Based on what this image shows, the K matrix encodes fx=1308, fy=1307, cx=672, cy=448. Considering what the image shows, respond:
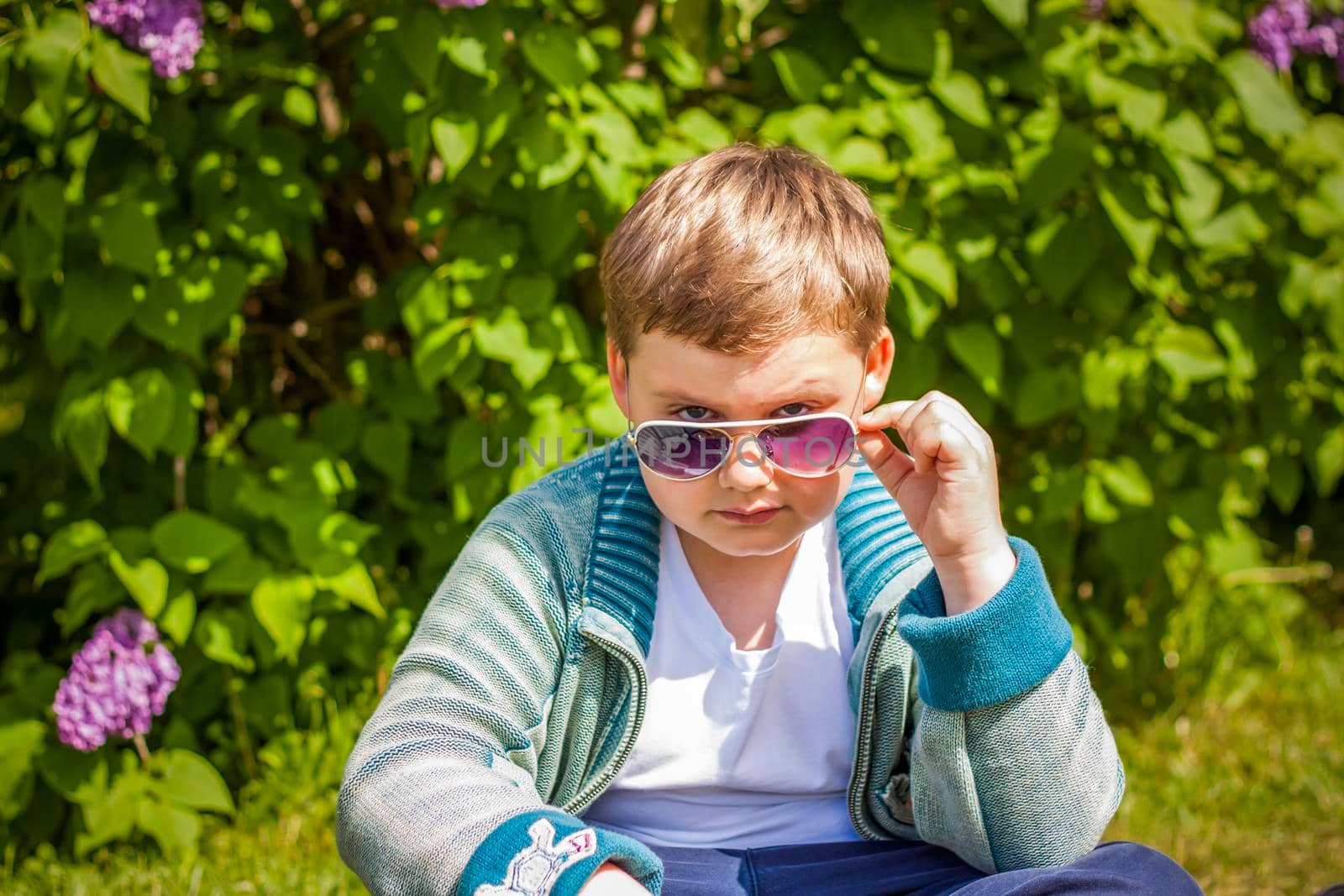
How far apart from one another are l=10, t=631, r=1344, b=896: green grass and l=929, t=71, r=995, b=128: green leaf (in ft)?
4.71

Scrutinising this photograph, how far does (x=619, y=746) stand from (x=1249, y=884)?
1.51 metres

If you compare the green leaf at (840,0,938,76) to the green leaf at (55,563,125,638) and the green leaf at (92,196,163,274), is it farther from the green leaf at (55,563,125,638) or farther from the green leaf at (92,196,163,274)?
the green leaf at (55,563,125,638)

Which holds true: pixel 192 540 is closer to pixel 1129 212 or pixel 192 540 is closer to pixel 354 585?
pixel 354 585

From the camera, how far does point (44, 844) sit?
2.46 m

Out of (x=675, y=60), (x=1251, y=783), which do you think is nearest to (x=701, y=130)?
(x=675, y=60)

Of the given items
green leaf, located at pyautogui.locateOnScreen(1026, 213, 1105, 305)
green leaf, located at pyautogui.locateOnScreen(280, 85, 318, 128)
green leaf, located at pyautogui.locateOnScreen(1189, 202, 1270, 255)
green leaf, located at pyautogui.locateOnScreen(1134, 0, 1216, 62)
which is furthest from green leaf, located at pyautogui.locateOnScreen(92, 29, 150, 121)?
green leaf, located at pyautogui.locateOnScreen(1189, 202, 1270, 255)

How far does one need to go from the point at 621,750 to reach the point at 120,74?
1373 mm

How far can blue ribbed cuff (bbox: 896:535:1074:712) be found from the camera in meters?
1.47

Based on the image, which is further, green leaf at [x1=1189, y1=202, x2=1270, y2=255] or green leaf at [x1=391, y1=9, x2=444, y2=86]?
green leaf at [x1=1189, y1=202, x2=1270, y2=255]

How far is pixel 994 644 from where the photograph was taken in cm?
147

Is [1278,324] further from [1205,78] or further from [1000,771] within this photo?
[1000,771]

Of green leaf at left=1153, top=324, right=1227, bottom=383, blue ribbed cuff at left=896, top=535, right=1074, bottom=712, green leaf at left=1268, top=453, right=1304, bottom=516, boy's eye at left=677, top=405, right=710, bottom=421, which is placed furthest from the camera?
green leaf at left=1268, top=453, right=1304, bottom=516

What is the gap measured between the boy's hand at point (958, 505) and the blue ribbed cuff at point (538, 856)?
0.49 m

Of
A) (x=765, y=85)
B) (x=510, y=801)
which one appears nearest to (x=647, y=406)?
(x=510, y=801)
